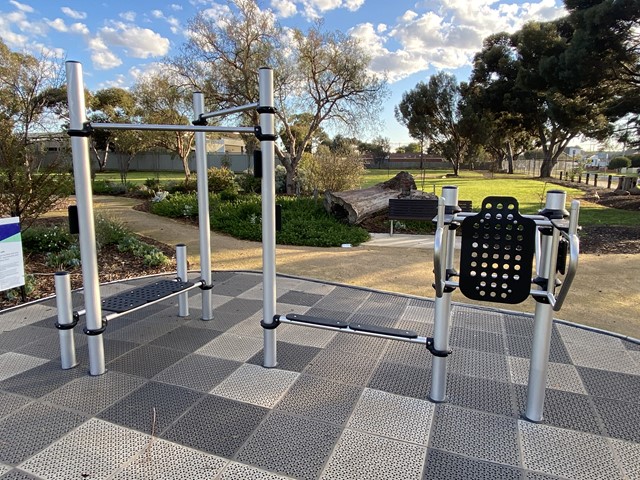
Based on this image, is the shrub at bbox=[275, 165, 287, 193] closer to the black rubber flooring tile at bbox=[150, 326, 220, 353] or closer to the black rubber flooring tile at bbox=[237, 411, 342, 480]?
the black rubber flooring tile at bbox=[150, 326, 220, 353]

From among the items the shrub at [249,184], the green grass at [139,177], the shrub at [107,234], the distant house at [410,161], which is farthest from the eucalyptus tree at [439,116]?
the shrub at [107,234]

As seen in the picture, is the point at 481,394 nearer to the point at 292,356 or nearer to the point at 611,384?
the point at 611,384

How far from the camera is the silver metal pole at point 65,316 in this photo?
2.70 metres

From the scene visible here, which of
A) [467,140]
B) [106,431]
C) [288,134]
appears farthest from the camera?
[467,140]

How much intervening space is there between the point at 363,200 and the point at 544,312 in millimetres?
7154

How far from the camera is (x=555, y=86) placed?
14992 millimetres

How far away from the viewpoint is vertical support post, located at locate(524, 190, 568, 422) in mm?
2145

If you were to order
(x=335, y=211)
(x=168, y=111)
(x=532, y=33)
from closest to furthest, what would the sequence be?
(x=335, y=211) < (x=168, y=111) < (x=532, y=33)

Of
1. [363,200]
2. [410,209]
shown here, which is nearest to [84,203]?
[410,209]

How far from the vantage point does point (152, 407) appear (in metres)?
2.36

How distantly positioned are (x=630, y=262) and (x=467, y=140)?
118ft

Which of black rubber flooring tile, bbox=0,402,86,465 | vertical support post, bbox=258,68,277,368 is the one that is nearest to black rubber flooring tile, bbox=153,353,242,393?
vertical support post, bbox=258,68,277,368

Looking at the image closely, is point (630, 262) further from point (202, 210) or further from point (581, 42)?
point (581, 42)

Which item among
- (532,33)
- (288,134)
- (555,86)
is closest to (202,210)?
(288,134)
